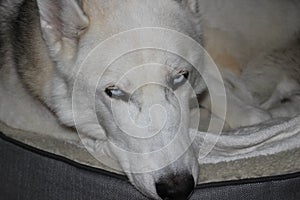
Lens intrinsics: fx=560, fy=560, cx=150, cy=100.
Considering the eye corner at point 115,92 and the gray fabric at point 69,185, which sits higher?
the eye corner at point 115,92

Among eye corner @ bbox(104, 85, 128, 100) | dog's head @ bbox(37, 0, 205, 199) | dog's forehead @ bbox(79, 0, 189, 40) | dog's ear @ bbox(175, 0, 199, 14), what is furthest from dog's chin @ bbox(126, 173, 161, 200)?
dog's ear @ bbox(175, 0, 199, 14)

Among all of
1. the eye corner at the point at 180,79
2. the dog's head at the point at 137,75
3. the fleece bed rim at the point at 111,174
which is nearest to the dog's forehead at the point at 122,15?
the dog's head at the point at 137,75

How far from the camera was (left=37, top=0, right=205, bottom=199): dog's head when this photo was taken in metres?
1.79

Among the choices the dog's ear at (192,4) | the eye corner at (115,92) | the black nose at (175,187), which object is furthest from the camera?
the dog's ear at (192,4)

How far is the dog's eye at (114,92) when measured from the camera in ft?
6.05

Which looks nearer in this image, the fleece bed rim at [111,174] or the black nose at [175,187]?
the black nose at [175,187]

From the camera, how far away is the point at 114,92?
6.10 ft

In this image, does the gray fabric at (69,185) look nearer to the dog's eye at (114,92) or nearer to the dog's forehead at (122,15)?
the dog's eye at (114,92)

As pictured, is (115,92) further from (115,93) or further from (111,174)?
(111,174)

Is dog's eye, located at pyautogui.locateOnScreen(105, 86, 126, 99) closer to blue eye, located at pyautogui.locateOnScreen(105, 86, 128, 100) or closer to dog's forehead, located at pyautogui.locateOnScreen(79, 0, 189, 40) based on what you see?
blue eye, located at pyautogui.locateOnScreen(105, 86, 128, 100)

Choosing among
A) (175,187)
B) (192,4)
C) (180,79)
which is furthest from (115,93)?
(192,4)

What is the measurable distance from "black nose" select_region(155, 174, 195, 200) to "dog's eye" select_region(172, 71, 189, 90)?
32 centimetres

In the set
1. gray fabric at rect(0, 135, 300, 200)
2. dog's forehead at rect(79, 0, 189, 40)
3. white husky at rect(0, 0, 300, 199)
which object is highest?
dog's forehead at rect(79, 0, 189, 40)

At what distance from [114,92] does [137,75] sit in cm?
12
